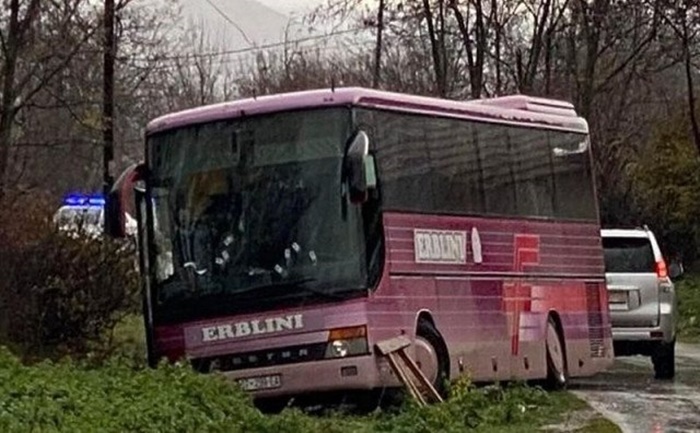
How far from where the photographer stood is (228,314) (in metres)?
16.9

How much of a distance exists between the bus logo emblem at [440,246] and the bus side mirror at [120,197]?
291 centimetres

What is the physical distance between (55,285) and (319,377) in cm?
718

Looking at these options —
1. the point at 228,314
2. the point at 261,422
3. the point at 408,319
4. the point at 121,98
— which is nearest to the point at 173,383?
the point at 261,422

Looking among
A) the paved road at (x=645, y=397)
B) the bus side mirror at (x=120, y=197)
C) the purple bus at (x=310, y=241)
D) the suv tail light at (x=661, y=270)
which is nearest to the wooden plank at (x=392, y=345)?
the purple bus at (x=310, y=241)

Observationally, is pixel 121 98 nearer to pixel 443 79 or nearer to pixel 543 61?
pixel 443 79

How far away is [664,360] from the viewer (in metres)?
24.7

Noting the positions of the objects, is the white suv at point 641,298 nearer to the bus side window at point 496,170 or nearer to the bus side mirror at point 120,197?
the bus side window at point 496,170

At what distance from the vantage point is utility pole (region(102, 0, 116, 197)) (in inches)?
1043

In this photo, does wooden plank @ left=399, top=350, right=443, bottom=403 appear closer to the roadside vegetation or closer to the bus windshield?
the roadside vegetation

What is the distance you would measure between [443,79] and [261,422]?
2895cm

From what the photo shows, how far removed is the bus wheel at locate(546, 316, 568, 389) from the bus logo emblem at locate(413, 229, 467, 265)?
3.30 m

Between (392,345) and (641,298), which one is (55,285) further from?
(641,298)

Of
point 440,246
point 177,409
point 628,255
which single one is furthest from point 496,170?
point 177,409

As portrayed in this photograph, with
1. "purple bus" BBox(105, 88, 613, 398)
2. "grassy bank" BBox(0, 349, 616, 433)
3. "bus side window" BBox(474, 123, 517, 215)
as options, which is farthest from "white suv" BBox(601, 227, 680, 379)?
"grassy bank" BBox(0, 349, 616, 433)
